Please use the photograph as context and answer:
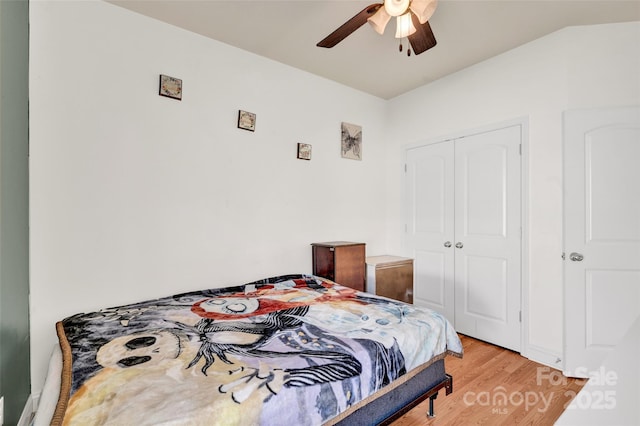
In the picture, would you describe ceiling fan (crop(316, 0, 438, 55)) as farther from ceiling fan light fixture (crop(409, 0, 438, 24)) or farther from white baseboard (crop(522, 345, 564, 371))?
white baseboard (crop(522, 345, 564, 371))

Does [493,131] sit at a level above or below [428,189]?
above

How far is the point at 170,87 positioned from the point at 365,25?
61.7 inches

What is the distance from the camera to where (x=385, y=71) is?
10.2 feet

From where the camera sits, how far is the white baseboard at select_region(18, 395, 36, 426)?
65.3 inches

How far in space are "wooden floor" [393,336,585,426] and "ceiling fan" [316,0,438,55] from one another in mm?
2296

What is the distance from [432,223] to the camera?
11.1 ft

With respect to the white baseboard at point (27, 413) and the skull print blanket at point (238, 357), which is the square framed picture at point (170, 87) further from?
the white baseboard at point (27, 413)

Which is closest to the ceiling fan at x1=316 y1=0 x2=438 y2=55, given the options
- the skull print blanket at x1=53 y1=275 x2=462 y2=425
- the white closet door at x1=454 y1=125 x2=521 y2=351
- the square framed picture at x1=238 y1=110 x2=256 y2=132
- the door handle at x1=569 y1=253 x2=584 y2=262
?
the square framed picture at x1=238 y1=110 x2=256 y2=132

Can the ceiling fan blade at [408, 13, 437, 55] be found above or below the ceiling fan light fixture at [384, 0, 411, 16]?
below

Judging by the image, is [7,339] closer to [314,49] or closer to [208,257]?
[208,257]

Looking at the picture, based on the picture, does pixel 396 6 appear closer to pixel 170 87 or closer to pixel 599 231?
pixel 170 87

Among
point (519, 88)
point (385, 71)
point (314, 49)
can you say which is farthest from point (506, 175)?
point (314, 49)

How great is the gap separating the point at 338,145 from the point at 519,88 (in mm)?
1737

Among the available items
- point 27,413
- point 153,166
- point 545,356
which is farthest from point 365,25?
point 27,413
